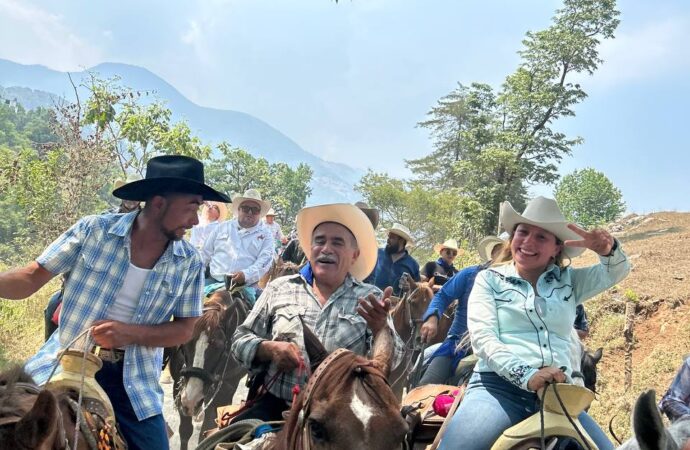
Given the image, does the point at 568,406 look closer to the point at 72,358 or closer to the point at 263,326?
the point at 263,326

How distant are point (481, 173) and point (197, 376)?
3141 cm

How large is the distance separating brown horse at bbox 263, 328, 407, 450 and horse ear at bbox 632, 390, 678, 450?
3.11 ft

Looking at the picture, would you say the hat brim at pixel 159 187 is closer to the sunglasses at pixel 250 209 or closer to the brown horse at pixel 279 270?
the sunglasses at pixel 250 209

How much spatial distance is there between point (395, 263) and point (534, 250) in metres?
5.74

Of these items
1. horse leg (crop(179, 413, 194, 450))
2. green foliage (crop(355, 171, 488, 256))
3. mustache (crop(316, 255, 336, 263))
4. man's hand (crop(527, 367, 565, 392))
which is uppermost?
green foliage (crop(355, 171, 488, 256))

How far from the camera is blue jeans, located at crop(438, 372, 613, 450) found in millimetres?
3172

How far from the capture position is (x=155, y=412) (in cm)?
329

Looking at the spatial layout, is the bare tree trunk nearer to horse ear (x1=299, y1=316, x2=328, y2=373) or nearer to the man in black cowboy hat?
horse ear (x1=299, y1=316, x2=328, y2=373)

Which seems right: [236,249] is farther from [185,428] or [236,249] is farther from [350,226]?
[350,226]

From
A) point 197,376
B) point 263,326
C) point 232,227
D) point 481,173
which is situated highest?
point 481,173

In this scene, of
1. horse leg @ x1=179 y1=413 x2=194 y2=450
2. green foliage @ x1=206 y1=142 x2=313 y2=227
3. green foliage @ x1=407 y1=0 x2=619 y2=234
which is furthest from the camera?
green foliage @ x1=206 y1=142 x2=313 y2=227

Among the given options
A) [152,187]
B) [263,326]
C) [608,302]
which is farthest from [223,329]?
[608,302]

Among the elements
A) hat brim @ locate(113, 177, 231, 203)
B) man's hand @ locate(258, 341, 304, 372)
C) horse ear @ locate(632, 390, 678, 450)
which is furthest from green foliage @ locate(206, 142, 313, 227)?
horse ear @ locate(632, 390, 678, 450)

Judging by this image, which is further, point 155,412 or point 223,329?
point 223,329
